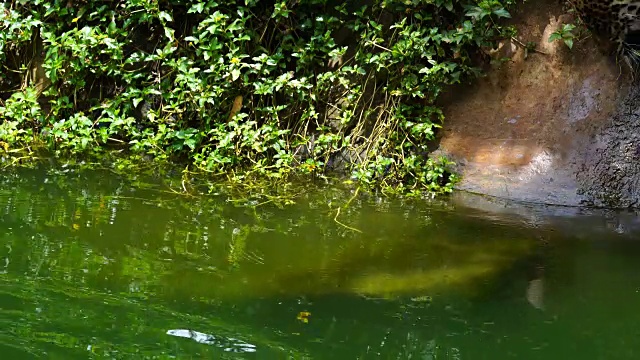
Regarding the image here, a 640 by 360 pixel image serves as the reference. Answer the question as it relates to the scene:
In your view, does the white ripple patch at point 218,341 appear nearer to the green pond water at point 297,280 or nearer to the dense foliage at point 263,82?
the green pond water at point 297,280

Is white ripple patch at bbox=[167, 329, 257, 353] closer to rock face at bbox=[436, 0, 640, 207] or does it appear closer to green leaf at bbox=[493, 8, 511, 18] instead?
rock face at bbox=[436, 0, 640, 207]

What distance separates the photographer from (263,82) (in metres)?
5.49

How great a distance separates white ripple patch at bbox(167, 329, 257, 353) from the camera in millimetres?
2535

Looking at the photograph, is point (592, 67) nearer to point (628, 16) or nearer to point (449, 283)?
point (628, 16)

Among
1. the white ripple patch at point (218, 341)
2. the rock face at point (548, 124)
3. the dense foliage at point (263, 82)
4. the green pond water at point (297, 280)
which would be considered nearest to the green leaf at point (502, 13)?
the dense foliage at point (263, 82)

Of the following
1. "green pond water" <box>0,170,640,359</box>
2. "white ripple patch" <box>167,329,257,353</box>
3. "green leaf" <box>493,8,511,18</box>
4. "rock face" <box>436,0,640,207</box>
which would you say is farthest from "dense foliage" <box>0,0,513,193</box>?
"white ripple patch" <box>167,329,257,353</box>

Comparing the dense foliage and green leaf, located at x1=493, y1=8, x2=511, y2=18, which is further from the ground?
green leaf, located at x1=493, y1=8, x2=511, y2=18

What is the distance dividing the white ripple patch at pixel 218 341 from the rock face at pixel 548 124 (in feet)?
Answer: 9.04

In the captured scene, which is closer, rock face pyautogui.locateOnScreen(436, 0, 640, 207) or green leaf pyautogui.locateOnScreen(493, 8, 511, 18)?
rock face pyautogui.locateOnScreen(436, 0, 640, 207)

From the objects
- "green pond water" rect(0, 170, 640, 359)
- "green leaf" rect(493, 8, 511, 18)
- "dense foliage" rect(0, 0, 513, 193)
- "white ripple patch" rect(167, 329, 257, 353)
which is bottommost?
"white ripple patch" rect(167, 329, 257, 353)

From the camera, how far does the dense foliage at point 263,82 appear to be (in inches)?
203

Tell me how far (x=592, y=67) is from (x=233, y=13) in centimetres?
258

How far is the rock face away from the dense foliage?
0.64ft

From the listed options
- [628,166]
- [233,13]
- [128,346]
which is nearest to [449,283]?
[128,346]
